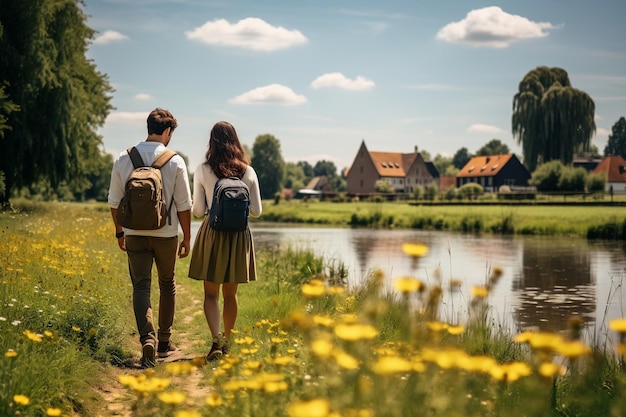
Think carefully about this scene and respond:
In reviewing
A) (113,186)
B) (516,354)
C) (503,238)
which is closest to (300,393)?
(113,186)

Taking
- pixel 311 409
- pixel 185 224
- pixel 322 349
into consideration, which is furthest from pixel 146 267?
pixel 311 409

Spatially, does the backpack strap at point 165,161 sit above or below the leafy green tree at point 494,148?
below

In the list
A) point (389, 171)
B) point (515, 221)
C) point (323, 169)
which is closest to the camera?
point (515, 221)

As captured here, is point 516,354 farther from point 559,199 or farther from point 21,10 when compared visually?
point 559,199

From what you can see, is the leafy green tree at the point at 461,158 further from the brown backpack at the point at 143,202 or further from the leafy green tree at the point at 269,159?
the brown backpack at the point at 143,202

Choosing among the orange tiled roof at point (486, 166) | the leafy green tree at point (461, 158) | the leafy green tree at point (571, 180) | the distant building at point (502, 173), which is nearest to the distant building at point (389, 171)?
the orange tiled roof at point (486, 166)

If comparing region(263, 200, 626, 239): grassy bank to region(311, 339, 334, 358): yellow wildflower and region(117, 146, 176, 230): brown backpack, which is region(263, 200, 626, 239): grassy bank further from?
region(311, 339, 334, 358): yellow wildflower

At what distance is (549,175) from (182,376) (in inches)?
1811

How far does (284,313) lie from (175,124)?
9.55 feet

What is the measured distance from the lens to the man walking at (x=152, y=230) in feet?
17.5

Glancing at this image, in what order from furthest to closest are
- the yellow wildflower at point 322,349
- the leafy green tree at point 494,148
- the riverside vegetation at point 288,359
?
the leafy green tree at point 494,148 → the riverside vegetation at point 288,359 → the yellow wildflower at point 322,349

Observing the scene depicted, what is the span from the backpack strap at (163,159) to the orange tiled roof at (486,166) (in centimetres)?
7653

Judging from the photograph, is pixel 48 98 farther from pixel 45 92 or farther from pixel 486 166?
pixel 486 166

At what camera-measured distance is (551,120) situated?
155 ft
